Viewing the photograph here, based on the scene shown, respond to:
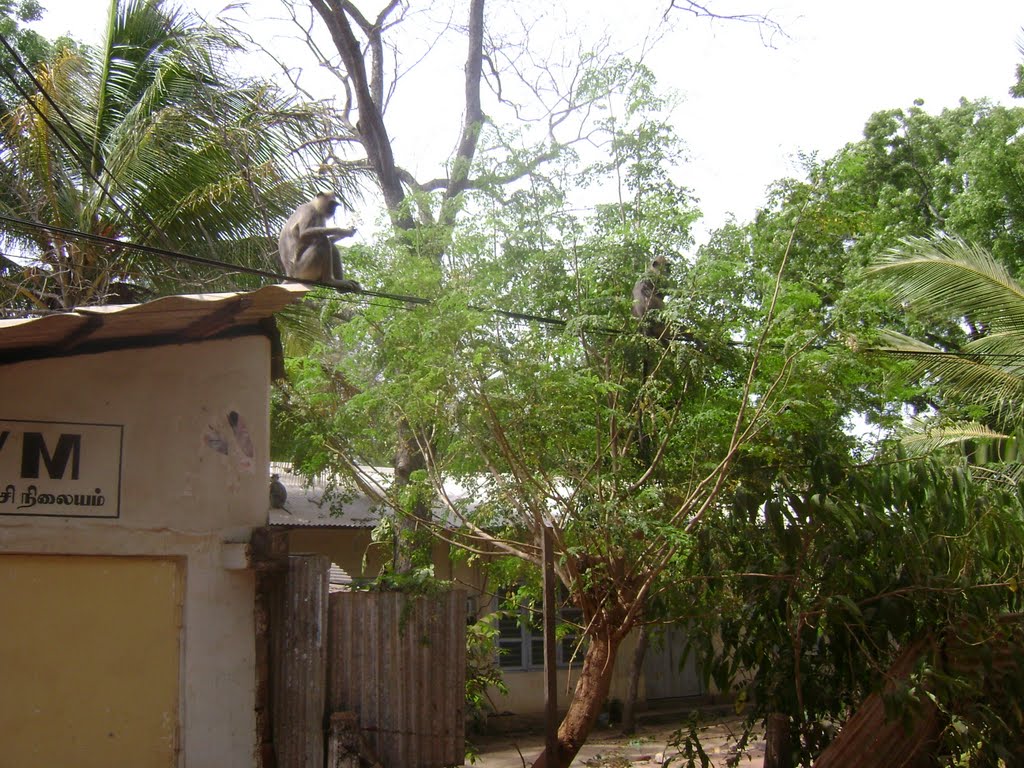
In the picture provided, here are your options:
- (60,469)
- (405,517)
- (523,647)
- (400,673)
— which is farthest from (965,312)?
(60,469)

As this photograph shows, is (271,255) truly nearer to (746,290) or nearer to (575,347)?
(575,347)

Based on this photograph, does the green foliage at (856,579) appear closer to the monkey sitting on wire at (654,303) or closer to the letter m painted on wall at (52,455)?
the monkey sitting on wire at (654,303)

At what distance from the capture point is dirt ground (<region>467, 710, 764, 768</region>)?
1132 centimetres

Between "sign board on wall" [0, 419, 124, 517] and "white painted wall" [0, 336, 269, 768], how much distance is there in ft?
0.13

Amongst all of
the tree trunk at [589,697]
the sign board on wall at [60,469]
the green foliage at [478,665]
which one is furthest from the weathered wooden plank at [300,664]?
the green foliage at [478,665]

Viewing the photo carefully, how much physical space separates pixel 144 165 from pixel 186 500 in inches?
214

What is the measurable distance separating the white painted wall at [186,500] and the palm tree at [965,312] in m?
7.98

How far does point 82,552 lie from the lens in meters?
5.21

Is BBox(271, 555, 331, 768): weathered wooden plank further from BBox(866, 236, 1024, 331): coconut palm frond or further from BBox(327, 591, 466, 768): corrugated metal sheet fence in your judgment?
BBox(866, 236, 1024, 331): coconut palm frond

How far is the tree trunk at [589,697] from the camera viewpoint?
673 centimetres

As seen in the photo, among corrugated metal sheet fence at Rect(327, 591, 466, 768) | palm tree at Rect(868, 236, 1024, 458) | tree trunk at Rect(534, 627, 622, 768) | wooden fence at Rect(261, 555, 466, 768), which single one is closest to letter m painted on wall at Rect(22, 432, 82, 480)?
wooden fence at Rect(261, 555, 466, 768)

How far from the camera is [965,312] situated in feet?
39.8

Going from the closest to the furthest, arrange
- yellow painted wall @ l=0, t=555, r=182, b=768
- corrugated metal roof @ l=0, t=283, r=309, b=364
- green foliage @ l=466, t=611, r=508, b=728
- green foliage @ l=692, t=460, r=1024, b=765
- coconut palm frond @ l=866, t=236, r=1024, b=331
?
corrugated metal roof @ l=0, t=283, r=309, b=364 → yellow painted wall @ l=0, t=555, r=182, b=768 → green foliage @ l=692, t=460, r=1024, b=765 → green foliage @ l=466, t=611, r=508, b=728 → coconut palm frond @ l=866, t=236, r=1024, b=331

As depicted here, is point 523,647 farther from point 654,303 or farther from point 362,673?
point 362,673
